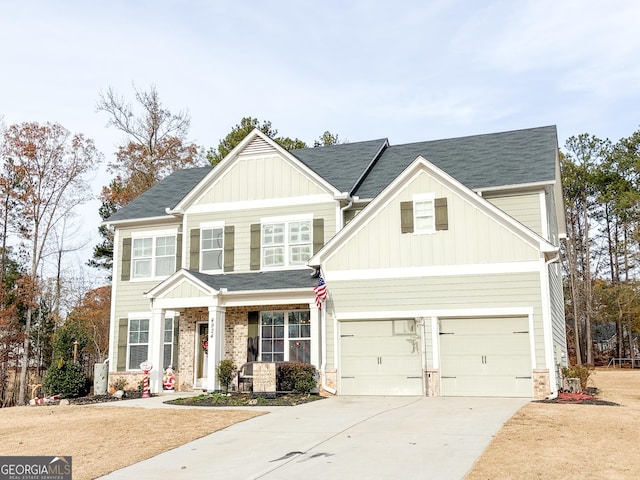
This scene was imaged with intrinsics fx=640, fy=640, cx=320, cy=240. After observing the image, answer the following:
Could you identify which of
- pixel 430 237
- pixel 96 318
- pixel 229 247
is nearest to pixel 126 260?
pixel 229 247

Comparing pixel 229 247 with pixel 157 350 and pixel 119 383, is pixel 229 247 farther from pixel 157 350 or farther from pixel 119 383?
pixel 119 383

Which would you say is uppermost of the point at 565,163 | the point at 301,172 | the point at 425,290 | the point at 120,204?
the point at 565,163

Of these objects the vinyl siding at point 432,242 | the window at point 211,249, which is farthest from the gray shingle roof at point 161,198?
the vinyl siding at point 432,242

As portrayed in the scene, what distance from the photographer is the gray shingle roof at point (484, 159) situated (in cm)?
1898

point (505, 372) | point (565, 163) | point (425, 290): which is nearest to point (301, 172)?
point (425, 290)

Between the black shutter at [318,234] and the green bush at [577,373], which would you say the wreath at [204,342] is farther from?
the green bush at [577,373]

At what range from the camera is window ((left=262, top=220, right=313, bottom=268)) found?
20.5 m

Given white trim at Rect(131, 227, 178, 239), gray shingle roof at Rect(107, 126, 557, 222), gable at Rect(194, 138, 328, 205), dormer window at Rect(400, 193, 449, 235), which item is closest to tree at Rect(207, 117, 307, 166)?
gray shingle roof at Rect(107, 126, 557, 222)

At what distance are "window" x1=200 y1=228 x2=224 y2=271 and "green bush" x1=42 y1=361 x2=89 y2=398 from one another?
5.37m

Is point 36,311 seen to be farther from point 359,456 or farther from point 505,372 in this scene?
point 359,456

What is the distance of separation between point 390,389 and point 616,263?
36.8 metres

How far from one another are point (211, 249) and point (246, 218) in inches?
64.4

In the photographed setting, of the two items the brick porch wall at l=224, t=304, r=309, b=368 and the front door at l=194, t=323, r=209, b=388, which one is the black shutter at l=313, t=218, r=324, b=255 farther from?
the front door at l=194, t=323, r=209, b=388

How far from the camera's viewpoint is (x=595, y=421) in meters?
11.8
